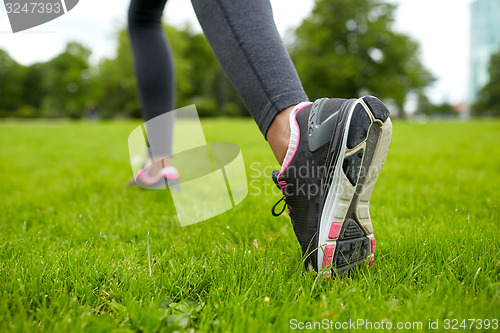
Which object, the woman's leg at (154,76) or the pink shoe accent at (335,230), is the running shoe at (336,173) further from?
the woman's leg at (154,76)

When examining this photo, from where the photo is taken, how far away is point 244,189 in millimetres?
2475

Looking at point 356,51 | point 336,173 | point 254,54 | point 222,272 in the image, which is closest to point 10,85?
point 356,51

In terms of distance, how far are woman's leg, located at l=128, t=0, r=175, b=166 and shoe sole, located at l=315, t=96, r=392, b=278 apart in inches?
53.6

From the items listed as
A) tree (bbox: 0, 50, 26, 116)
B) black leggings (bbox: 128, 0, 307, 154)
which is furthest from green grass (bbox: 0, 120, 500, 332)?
tree (bbox: 0, 50, 26, 116)

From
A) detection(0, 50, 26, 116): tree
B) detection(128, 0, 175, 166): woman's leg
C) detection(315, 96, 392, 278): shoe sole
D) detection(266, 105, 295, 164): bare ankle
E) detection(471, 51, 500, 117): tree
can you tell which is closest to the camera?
detection(315, 96, 392, 278): shoe sole

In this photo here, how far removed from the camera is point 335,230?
44.6 inches

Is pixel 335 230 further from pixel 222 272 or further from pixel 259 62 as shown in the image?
pixel 259 62

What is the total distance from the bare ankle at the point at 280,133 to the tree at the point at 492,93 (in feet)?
210

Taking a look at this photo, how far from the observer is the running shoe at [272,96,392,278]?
1.10 m

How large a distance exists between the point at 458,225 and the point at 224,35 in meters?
1.24

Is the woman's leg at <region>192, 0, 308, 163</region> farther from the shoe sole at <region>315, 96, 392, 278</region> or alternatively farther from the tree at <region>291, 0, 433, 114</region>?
the tree at <region>291, 0, 433, 114</region>

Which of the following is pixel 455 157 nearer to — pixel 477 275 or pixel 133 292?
pixel 477 275

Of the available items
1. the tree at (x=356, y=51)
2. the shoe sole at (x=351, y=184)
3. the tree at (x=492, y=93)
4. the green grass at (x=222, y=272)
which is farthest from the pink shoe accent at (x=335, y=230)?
the tree at (x=492, y=93)

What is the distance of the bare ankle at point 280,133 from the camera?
120 cm
